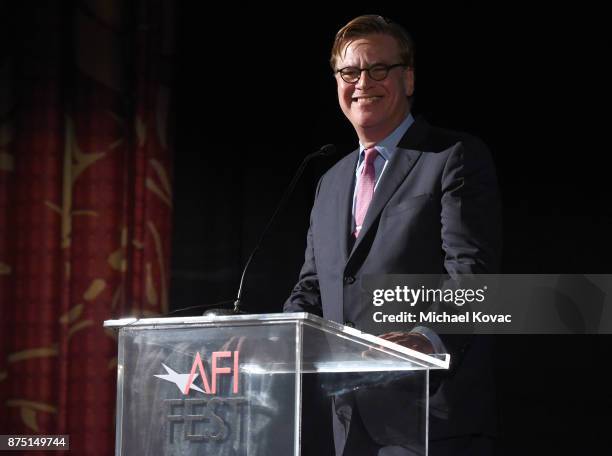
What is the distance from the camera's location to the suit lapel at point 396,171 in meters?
2.09

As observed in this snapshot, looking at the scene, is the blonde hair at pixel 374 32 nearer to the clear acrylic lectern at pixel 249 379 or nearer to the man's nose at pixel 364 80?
the man's nose at pixel 364 80

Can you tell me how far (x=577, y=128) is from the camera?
109 inches

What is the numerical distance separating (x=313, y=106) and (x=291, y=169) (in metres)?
0.21

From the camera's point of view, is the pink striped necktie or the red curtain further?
the red curtain

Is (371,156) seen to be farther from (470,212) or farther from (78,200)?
(78,200)

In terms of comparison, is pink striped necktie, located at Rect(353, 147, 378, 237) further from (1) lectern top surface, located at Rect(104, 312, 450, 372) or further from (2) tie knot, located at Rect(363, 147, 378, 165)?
(1) lectern top surface, located at Rect(104, 312, 450, 372)

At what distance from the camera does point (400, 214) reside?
6.86ft

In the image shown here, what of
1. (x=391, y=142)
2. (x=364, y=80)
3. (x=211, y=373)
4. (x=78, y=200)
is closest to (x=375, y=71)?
(x=364, y=80)

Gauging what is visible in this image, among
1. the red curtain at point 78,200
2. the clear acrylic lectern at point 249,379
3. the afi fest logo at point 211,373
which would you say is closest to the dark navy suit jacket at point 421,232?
the clear acrylic lectern at point 249,379

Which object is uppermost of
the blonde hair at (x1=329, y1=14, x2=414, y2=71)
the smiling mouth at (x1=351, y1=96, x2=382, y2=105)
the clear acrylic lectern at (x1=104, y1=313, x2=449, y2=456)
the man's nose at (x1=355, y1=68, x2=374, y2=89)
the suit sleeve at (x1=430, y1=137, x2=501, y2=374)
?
the blonde hair at (x1=329, y1=14, x2=414, y2=71)

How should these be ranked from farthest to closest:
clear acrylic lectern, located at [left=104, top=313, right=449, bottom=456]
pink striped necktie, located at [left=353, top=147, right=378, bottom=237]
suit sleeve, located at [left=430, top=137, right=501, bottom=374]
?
pink striped necktie, located at [left=353, top=147, right=378, bottom=237] < suit sleeve, located at [left=430, top=137, right=501, bottom=374] < clear acrylic lectern, located at [left=104, top=313, right=449, bottom=456]

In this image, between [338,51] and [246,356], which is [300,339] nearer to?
[246,356]

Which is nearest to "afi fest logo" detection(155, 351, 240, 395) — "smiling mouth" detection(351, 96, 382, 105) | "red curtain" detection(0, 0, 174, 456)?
"smiling mouth" detection(351, 96, 382, 105)

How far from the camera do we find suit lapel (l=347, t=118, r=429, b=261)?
6.86 feet
